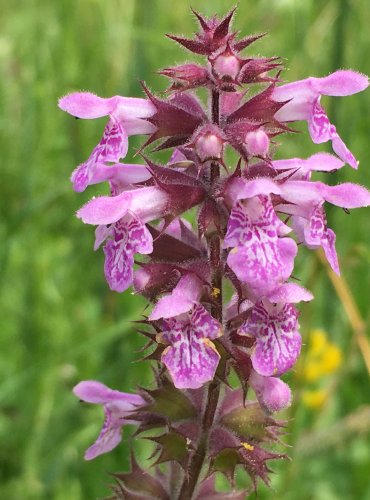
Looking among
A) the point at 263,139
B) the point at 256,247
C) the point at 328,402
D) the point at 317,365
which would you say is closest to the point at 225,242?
the point at 256,247

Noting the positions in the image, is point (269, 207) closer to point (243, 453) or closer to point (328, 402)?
point (243, 453)

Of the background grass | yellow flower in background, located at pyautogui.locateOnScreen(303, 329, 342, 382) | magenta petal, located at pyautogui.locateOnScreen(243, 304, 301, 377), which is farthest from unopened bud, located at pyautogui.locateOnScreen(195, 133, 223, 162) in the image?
yellow flower in background, located at pyautogui.locateOnScreen(303, 329, 342, 382)

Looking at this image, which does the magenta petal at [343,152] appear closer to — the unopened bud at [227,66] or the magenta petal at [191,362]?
the unopened bud at [227,66]

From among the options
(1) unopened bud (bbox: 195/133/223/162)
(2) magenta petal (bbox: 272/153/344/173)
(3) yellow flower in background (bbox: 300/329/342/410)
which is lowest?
(3) yellow flower in background (bbox: 300/329/342/410)

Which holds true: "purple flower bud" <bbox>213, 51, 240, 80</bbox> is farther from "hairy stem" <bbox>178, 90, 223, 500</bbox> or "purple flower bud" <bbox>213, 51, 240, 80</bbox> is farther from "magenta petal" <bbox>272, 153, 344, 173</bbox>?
"magenta petal" <bbox>272, 153, 344, 173</bbox>

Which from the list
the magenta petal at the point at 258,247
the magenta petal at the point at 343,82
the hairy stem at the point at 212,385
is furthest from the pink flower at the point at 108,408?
the magenta petal at the point at 343,82

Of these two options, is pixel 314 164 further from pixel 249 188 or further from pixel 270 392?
pixel 270 392

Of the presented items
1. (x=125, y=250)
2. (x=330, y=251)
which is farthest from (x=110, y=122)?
(x=330, y=251)
